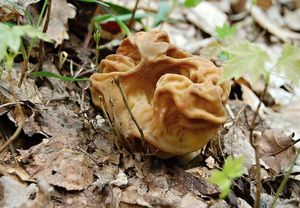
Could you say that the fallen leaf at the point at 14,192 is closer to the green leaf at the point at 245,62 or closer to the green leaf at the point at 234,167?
the green leaf at the point at 234,167

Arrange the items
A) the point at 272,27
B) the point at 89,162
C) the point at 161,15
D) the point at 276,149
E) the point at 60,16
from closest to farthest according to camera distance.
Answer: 1. the point at 89,162
2. the point at 276,149
3. the point at 60,16
4. the point at 161,15
5. the point at 272,27

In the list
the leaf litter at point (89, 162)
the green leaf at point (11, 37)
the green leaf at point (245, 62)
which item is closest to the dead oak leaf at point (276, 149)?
the leaf litter at point (89, 162)

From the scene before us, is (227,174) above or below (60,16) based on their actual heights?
above

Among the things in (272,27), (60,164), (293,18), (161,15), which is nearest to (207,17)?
(272,27)

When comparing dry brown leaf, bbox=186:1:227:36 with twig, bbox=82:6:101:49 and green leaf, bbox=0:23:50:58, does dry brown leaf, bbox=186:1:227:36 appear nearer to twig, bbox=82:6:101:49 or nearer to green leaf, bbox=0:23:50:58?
twig, bbox=82:6:101:49

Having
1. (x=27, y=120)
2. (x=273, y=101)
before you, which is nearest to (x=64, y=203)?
(x=27, y=120)

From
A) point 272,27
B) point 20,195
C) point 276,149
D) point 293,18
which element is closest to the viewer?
point 20,195

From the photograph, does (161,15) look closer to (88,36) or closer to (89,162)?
(88,36)

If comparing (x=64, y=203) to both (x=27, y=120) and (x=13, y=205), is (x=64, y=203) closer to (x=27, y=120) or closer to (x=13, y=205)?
(x=13, y=205)
